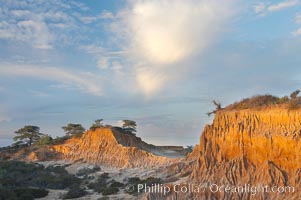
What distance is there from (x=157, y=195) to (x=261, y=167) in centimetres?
741

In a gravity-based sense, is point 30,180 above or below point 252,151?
below

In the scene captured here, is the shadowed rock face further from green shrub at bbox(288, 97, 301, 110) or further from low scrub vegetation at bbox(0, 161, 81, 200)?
low scrub vegetation at bbox(0, 161, 81, 200)

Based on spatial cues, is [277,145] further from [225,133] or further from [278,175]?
[225,133]

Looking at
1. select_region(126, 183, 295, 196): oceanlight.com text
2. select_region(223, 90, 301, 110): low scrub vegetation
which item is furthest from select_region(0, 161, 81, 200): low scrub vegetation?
select_region(223, 90, 301, 110): low scrub vegetation

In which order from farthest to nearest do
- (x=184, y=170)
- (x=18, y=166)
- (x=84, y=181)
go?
(x=18, y=166) < (x=84, y=181) < (x=184, y=170)

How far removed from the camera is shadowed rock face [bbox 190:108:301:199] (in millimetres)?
19656

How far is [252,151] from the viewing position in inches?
854

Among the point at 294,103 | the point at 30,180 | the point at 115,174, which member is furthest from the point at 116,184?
the point at 294,103

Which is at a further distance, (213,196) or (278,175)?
(213,196)

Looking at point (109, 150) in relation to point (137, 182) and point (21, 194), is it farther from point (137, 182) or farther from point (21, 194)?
point (21, 194)

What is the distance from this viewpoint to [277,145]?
66.7ft

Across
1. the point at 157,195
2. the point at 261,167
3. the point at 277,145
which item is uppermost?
the point at 277,145

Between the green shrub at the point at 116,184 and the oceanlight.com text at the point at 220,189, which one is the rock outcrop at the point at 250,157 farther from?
the green shrub at the point at 116,184

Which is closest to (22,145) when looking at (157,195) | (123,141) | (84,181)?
(123,141)
